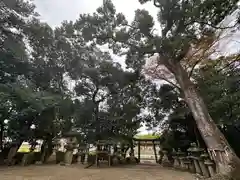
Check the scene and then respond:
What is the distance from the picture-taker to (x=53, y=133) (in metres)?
7.65

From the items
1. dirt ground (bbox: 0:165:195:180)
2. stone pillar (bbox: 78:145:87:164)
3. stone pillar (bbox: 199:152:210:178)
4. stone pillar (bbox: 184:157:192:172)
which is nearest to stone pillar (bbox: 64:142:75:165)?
stone pillar (bbox: 78:145:87:164)

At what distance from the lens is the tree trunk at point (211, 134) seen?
12.4 ft

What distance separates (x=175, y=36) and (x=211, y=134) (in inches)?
121

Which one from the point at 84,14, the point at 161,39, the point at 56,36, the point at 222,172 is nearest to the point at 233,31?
the point at 161,39

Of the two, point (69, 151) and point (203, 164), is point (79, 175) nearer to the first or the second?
point (69, 151)

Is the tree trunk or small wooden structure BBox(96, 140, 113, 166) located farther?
small wooden structure BBox(96, 140, 113, 166)

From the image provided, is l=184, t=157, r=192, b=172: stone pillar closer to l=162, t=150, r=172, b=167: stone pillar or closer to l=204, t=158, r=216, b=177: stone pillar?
l=204, t=158, r=216, b=177: stone pillar

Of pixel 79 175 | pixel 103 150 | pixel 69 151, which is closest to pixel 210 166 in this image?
pixel 79 175

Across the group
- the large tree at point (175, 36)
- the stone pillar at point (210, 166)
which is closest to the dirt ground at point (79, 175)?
the stone pillar at point (210, 166)

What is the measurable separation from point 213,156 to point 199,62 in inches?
129

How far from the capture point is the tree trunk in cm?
378

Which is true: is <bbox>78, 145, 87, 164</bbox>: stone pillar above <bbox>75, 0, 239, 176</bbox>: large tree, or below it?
below

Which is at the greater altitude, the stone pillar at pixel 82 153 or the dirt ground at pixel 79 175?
the stone pillar at pixel 82 153

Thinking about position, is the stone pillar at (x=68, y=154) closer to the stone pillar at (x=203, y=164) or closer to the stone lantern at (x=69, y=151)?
the stone lantern at (x=69, y=151)
